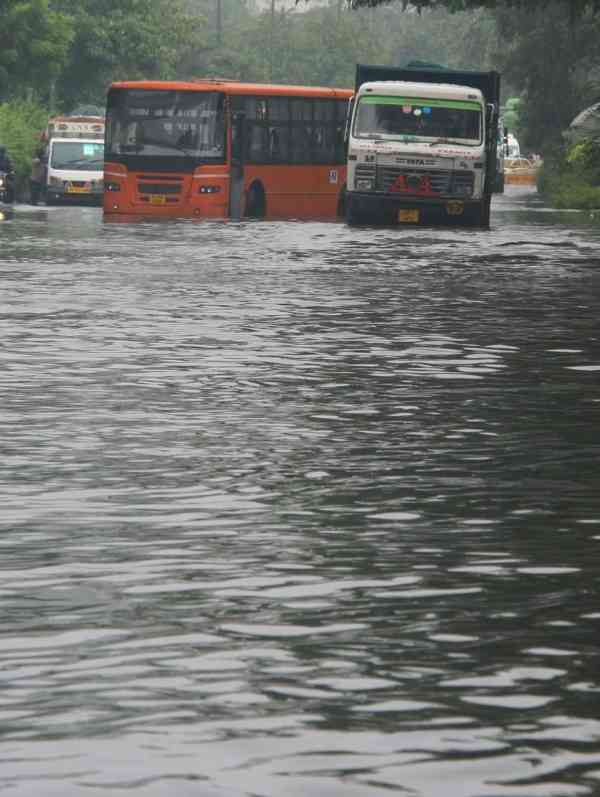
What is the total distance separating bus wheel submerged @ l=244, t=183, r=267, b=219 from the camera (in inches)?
1994

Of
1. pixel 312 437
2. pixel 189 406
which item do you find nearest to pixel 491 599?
pixel 312 437

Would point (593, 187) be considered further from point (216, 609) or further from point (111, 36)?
point (216, 609)

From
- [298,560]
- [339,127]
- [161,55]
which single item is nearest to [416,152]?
[339,127]

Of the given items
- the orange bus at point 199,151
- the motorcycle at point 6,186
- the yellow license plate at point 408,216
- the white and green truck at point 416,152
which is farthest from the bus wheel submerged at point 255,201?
the yellow license plate at point 408,216

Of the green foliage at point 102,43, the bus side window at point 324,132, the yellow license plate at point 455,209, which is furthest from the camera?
the green foliage at point 102,43

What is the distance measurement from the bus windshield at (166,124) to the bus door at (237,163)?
0.48 meters

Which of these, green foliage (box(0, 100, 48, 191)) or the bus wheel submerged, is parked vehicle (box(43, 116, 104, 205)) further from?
the bus wheel submerged

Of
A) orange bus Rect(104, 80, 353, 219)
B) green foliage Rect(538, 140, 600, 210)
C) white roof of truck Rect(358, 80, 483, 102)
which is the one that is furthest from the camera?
green foliage Rect(538, 140, 600, 210)

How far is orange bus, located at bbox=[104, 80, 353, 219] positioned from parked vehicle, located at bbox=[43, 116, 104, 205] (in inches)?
400

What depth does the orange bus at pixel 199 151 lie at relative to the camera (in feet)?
161

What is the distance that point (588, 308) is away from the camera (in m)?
23.3

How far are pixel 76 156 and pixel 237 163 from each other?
13.3 m

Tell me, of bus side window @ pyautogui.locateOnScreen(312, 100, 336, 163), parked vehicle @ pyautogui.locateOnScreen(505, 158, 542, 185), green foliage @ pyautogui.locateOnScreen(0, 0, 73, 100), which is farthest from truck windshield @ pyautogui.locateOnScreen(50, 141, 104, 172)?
parked vehicle @ pyautogui.locateOnScreen(505, 158, 542, 185)

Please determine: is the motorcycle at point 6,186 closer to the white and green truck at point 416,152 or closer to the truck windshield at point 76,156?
the truck windshield at point 76,156
